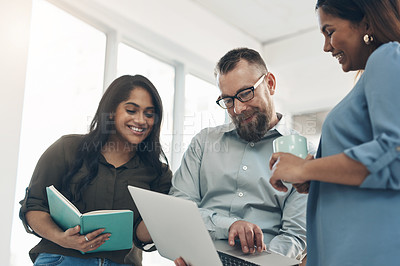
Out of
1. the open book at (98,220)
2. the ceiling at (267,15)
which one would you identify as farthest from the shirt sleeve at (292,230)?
the ceiling at (267,15)

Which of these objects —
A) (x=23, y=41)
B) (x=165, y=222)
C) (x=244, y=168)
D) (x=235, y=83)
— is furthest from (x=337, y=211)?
(x=23, y=41)

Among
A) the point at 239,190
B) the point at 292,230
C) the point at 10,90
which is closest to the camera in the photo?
the point at 292,230

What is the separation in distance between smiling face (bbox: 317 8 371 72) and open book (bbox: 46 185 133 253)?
815 mm

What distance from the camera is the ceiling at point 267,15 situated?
141 inches

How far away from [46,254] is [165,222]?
2.02 feet

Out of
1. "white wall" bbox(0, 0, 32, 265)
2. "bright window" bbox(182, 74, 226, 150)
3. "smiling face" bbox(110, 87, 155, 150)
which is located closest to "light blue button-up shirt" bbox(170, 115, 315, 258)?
"smiling face" bbox(110, 87, 155, 150)

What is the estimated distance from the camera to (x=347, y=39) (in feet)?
3.16

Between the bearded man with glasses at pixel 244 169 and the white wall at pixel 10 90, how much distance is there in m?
0.97

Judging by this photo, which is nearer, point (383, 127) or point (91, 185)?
point (383, 127)

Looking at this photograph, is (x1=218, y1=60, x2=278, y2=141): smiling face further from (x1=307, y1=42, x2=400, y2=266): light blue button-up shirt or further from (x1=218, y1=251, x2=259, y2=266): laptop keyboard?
(x1=307, y1=42, x2=400, y2=266): light blue button-up shirt

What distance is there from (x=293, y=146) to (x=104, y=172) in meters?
0.93

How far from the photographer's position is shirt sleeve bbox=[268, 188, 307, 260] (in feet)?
4.63

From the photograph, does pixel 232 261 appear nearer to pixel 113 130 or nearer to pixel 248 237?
pixel 248 237

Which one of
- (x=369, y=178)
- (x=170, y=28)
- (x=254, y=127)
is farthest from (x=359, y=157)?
(x=170, y=28)
